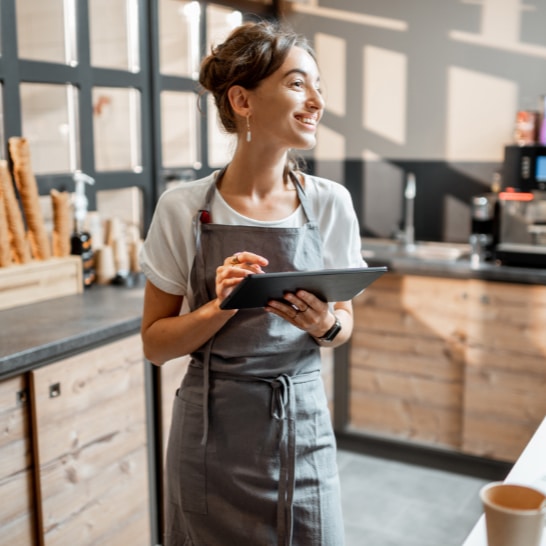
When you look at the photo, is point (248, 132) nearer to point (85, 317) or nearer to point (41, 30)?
point (85, 317)

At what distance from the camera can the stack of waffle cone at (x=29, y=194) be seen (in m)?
2.69

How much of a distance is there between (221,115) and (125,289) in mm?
1427

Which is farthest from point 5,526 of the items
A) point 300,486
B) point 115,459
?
point 300,486

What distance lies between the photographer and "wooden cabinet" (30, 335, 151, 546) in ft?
7.21

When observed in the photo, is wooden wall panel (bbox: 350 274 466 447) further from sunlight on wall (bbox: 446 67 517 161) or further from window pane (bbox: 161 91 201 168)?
window pane (bbox: 161 91 201 168)

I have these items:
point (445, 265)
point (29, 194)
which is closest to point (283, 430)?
point (29, 194)

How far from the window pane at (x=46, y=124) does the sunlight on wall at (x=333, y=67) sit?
1.46 metres

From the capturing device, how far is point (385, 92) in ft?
Answer: 13.5

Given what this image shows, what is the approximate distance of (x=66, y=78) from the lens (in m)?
2.98

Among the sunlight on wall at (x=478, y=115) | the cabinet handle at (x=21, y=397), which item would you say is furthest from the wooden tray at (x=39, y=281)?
the sunlight on wall at (x=478, y=115)

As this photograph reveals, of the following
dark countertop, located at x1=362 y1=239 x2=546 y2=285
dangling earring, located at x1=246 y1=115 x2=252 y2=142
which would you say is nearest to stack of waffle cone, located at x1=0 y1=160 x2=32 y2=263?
dangling earring, located at x1=246 y1=115 x2=252 y2=142

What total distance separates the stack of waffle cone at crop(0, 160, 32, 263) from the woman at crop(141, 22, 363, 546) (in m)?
1.20

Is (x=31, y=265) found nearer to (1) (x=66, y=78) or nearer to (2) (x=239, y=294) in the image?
(1) (x=66, y=78)

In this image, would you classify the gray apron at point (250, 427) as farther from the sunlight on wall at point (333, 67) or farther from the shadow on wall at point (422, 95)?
the sunlight on wall at point (333, 67)
